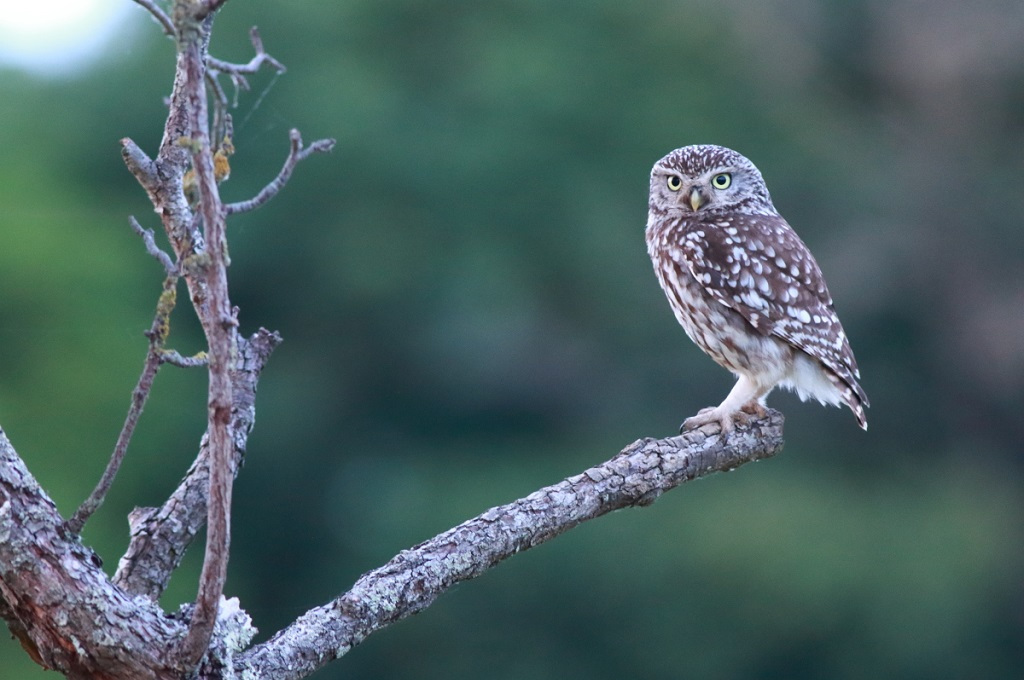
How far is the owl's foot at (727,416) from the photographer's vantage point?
3427 millimetres

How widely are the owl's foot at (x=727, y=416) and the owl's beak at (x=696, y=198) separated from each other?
98 centimetres

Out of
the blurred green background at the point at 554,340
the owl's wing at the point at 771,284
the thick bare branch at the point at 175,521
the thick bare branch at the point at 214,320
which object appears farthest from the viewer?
the blurred green background at the point at 554,340

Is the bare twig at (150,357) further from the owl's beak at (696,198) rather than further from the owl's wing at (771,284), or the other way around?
the owl's beak at (696,198)

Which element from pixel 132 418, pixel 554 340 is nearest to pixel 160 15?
pixel 132 418

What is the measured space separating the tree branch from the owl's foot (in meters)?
0.39

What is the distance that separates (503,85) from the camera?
19453mm

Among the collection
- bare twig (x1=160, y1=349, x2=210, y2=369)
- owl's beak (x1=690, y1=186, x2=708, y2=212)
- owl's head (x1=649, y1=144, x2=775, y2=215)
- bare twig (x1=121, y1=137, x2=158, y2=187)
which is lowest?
bare twig (x1=160, y1=349, x2=210, y2=369)

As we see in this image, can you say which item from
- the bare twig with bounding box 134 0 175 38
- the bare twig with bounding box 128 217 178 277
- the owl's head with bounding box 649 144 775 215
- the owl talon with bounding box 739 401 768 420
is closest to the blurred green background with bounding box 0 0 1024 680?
the owl's head with bounding box 649 144 775 215

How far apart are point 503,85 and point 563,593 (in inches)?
314

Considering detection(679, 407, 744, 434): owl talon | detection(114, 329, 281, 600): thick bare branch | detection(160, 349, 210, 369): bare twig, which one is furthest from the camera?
detection(679, 407, 744, 434): owl talon

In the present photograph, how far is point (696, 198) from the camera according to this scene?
185 inches

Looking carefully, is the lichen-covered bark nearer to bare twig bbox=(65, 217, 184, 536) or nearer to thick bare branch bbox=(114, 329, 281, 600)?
bare twig bbox=(65, 217, 184, 536)

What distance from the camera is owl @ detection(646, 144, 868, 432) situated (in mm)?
4184

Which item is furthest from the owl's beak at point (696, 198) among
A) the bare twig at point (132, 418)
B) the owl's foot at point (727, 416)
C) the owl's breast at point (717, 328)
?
the bare twig at point (132, 418)
